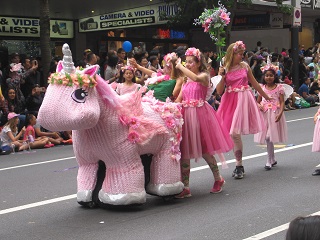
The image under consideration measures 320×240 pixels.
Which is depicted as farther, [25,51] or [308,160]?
[25,51]

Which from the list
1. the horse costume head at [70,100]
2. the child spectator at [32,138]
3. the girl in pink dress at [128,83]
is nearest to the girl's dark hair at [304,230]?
the horse costume head at [70,100]

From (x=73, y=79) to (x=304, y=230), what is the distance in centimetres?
438

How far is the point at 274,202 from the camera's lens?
7.75 meters

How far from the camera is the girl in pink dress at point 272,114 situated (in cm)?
1013

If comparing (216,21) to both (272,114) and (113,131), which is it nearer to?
(272,114)

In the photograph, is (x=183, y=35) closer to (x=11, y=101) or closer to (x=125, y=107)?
(x=11, y=101)

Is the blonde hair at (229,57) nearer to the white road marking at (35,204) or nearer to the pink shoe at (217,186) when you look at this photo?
the pink shoe at (217,186)

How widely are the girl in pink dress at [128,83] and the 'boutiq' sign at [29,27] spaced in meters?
11.5

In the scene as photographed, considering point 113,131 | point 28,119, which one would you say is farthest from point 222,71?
point 28,119

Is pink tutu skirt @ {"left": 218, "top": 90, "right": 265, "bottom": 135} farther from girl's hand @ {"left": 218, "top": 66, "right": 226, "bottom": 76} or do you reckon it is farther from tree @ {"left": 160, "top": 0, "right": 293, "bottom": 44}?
tree @ {"left": 160, "top": 0, "right": 293, "bottom": 44}

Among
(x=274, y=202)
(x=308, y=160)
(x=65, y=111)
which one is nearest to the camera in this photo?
(x=65, y=111)

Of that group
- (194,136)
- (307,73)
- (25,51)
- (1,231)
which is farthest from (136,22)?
(1,231)

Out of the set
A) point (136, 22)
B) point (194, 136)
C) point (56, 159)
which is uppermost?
point (136, 22)

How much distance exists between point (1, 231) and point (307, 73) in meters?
21.0
